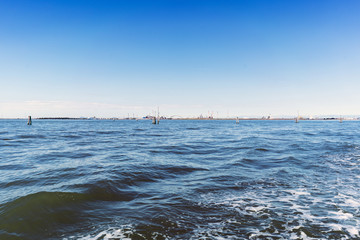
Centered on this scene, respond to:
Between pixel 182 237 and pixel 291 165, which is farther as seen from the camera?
pixel 291 165

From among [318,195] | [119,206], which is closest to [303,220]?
[318,195]

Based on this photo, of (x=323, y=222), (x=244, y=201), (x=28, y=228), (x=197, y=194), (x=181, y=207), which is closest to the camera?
(x=28, y=228)

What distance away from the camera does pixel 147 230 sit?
5160mm

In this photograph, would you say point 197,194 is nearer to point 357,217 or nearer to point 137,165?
point 357,217

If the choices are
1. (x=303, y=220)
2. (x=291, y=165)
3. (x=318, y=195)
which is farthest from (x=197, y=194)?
(x=291, y=165)

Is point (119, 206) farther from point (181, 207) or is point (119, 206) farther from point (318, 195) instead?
point (318, 195)

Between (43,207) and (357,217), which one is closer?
(357,217)

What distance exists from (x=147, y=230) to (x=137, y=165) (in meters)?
7.80

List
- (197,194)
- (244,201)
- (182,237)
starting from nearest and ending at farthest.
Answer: (182,237)
(244,201)
(197,194)

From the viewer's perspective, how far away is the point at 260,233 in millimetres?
5125

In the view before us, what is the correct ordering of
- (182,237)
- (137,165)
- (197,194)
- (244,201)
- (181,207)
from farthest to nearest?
(137,165) < (197,194) < (244,201) < (181,207) < (182,237)

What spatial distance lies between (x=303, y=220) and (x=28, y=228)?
745 centimetres

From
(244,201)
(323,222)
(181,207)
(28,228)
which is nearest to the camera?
(28,228)

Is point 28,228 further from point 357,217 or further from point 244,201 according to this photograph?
point 357,217
